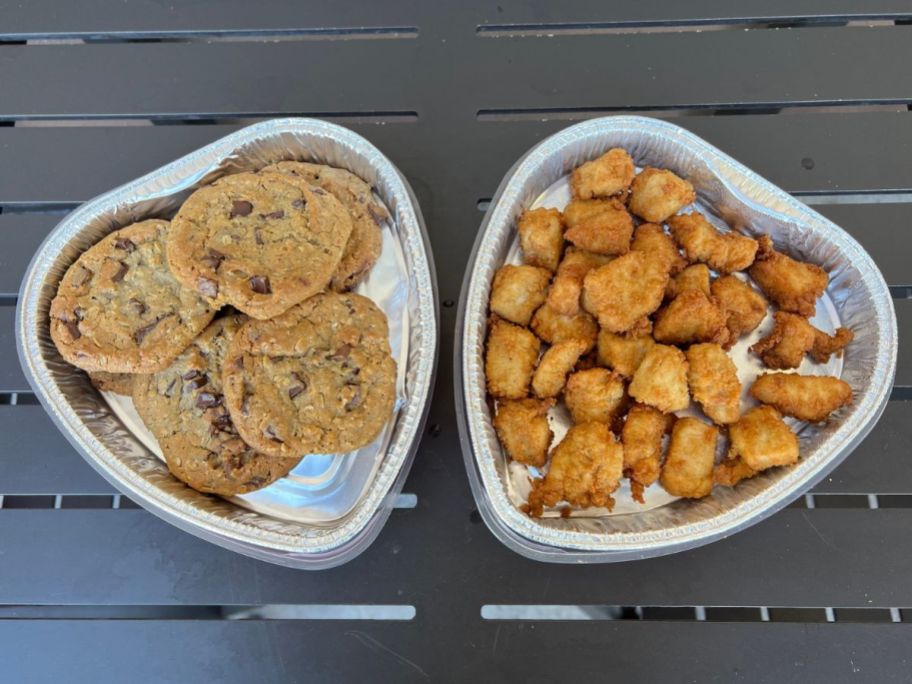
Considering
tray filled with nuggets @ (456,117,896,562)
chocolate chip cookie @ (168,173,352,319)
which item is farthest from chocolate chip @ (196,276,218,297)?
tray filled with nuggets @ (456,117,896,562)

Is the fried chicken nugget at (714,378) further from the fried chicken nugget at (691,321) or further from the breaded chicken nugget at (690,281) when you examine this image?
the breaded chicken nugget at (690,281)

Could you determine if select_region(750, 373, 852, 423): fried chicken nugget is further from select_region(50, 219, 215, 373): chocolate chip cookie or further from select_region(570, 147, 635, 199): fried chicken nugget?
select_region(50, 219, 215, 373): chocolate chip cookie

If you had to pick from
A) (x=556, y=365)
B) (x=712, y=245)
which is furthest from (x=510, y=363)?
(x=712, y=245)

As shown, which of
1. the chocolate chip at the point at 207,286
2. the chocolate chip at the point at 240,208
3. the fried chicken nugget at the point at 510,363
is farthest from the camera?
the fried chicken nugget at the point at 510,363

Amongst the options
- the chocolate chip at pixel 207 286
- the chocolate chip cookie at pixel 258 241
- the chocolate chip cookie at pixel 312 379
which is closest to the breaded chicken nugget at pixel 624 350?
the chocolate chip cookie at pixel 312 379

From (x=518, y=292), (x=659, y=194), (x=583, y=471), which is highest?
(x=659, y=194)

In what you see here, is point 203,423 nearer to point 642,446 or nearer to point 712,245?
point 642,446

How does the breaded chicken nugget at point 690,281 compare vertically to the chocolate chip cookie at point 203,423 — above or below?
above
